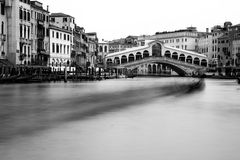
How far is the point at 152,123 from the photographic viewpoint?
12.1 metres

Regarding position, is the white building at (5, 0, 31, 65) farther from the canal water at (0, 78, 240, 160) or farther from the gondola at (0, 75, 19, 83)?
the canal water at (0, 78, 240, 160)

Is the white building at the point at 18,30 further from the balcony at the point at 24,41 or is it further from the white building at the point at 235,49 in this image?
the white building at the point at 235,49

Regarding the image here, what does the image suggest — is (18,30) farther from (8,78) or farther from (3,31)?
(8,78)

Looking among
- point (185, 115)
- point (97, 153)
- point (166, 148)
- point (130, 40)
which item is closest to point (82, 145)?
point (97, 153)

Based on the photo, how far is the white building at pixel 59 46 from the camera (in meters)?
62.6

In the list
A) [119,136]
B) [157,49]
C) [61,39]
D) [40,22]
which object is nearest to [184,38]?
[157,49]

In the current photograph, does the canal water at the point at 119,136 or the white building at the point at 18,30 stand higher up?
the white building at the point at 18,30

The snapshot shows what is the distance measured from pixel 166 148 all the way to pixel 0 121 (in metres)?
5.51

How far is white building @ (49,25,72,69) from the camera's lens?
205 ft

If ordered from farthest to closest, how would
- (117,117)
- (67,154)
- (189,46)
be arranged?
(189,46)
(117,117)
(67,154)

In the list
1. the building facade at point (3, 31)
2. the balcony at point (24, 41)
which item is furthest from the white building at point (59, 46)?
the building facade at point (3, 31)

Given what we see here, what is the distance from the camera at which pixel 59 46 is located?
65.8m

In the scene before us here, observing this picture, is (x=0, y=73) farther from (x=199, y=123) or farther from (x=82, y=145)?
(x=82, y=145)

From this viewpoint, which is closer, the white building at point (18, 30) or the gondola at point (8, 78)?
the gondola at point (8, 78)
